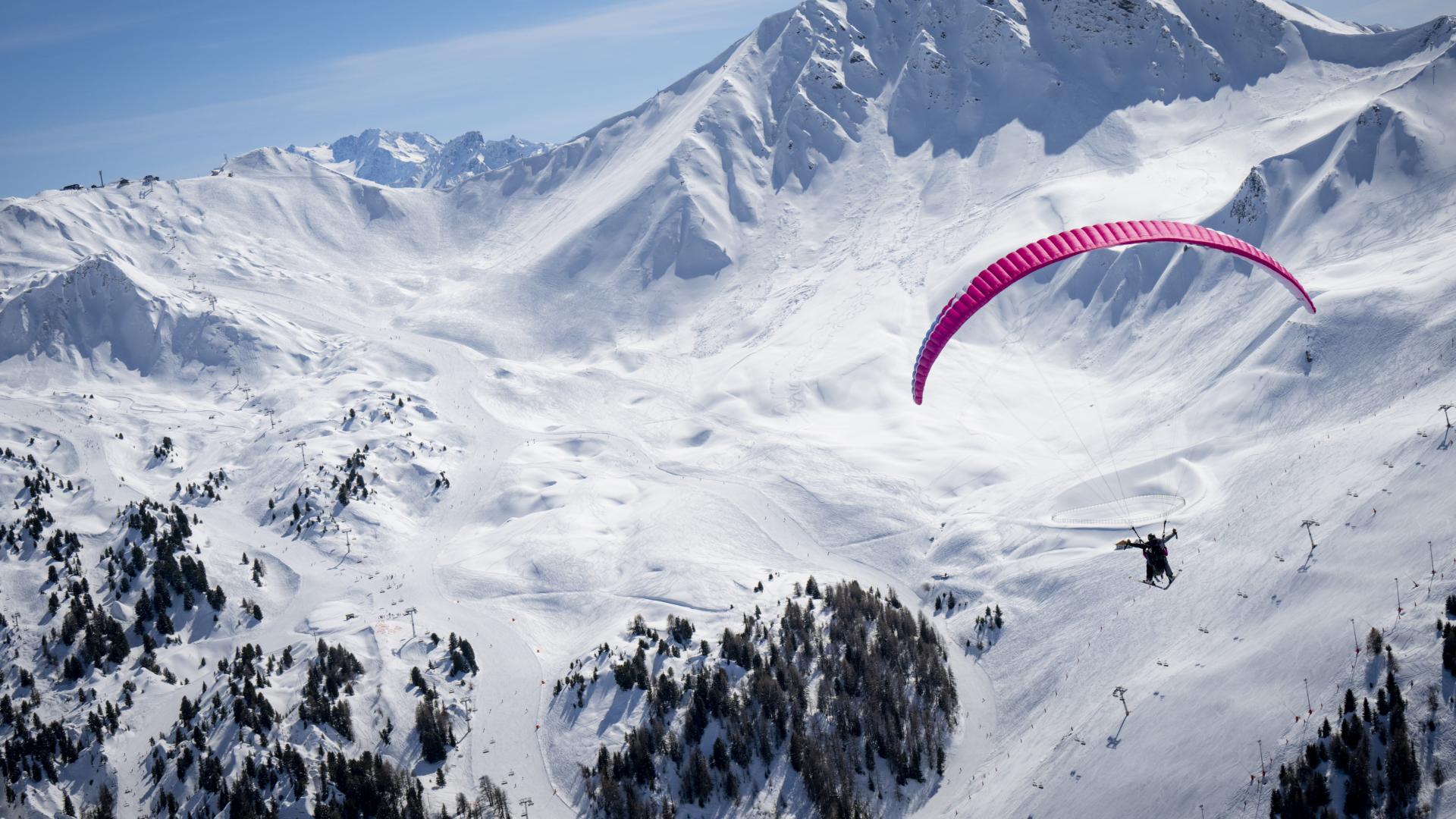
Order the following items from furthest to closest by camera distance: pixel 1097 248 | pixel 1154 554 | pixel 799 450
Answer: pixel 799 450 < pixel 1097 248 < pixel 1154 554

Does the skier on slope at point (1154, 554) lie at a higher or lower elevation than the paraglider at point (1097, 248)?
lower

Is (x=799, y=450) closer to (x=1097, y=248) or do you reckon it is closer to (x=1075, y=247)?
(x=1075, y=247)

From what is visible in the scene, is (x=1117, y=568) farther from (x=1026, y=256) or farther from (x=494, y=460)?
(x=494, y=460)

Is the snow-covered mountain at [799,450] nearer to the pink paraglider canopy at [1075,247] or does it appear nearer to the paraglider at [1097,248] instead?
the paraglider at [1097,248]

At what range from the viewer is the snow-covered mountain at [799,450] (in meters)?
51.4

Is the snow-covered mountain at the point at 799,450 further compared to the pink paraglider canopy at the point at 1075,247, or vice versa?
the snow-covered mountain at the point at 799,450

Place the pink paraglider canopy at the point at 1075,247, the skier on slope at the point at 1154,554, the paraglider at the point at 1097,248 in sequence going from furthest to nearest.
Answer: the pink paraglider canopy at the point at 1075,247
the paraglider at the point at 1097,248
the skier on slope at the point at 1154,554

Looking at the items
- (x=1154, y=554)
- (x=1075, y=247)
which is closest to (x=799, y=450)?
(x=1075, y=247)

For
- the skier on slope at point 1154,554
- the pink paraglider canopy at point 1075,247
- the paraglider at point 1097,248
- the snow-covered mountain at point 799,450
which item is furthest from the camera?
the snow-covered mountain at point 799,450

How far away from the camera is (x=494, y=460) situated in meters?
101

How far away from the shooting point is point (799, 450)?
95.6 metres

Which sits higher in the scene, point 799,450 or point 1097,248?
point 1097,248

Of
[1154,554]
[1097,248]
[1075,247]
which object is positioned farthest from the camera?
[1075,247]

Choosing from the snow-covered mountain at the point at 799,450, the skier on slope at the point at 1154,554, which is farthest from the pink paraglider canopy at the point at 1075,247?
the snow-covered mountain at the point at 799,450
